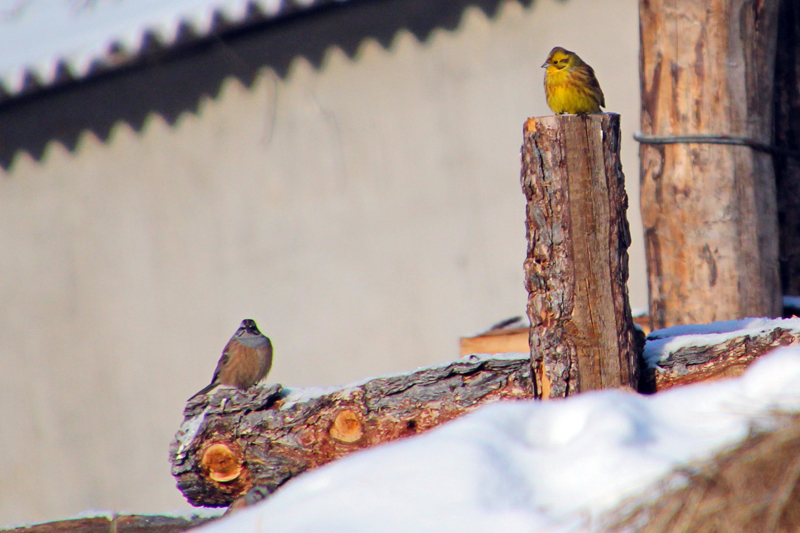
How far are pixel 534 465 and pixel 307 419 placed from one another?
1414 mm

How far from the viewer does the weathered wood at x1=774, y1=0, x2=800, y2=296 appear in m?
5.52

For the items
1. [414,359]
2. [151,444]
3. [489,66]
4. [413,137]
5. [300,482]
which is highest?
[489,66]

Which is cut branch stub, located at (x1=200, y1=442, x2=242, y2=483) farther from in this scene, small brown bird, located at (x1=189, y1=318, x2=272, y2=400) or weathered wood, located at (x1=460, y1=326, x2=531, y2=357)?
weathered wood, located at (x1=460, y1=326, x2=531, y2=357)

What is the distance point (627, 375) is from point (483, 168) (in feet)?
12.7

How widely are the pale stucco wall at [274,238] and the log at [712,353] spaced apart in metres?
3.10

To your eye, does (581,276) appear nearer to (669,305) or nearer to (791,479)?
(791,479)

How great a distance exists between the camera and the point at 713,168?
16.4 feet

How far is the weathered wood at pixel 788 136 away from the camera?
217 inches

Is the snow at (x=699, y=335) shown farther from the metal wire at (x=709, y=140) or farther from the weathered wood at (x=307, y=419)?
the metal wire at (x=709, y=140)

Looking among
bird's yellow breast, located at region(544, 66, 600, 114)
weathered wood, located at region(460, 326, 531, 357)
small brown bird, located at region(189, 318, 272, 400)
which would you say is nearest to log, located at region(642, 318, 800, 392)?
bird's yellow breast, located at region(544, 66, 600, 114)

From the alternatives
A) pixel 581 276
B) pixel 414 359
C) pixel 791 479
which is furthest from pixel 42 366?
pixel 791 479

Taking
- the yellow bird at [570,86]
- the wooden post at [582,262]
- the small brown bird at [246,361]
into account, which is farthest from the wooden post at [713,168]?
the small brown bird at [246,361]

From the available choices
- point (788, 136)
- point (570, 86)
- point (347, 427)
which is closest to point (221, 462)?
point (347, 427)

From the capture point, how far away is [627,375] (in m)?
3.50
